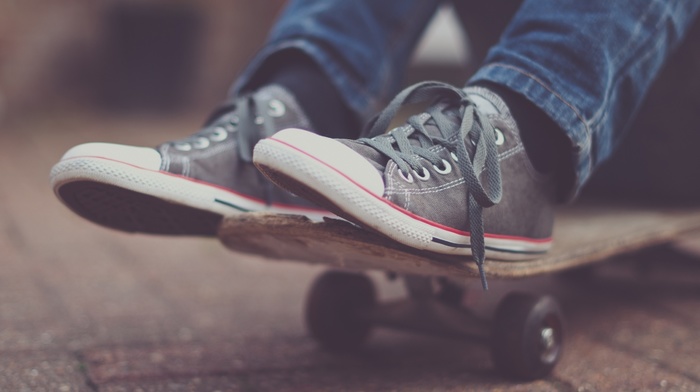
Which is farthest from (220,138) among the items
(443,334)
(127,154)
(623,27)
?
(623,27)

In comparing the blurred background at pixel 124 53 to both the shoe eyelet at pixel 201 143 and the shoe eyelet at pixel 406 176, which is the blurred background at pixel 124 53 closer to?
the shoe eyelet at pixel 201 143

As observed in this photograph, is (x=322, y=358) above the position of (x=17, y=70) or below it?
below

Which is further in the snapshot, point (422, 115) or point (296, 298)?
A: point (296, 298)

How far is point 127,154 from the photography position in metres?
0.88

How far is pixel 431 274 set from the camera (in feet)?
2.91

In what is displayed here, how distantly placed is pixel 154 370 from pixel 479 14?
869 mm

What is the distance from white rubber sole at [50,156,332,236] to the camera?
0.85 metres

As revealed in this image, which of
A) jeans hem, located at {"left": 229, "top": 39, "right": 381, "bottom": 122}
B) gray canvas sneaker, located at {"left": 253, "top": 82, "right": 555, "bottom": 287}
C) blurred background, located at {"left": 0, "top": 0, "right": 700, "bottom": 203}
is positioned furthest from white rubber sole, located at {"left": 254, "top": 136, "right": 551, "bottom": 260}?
blurred background, located at {"left": 0, "top": 0, "right": 700, "bottom": 203}

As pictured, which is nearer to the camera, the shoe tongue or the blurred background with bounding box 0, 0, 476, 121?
the shoe tongue

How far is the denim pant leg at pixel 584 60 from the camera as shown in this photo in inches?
35.7

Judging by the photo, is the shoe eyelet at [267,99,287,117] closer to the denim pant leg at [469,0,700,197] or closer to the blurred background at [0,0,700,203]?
the denim pant leg at [469,0,700,197]

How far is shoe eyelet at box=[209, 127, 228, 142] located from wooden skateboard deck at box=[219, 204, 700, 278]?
0.13 m

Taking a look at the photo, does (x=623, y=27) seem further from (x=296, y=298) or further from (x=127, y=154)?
(x=296, y=298)

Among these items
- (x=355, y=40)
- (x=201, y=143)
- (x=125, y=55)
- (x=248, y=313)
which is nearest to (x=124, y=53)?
(x=125, y=55)
